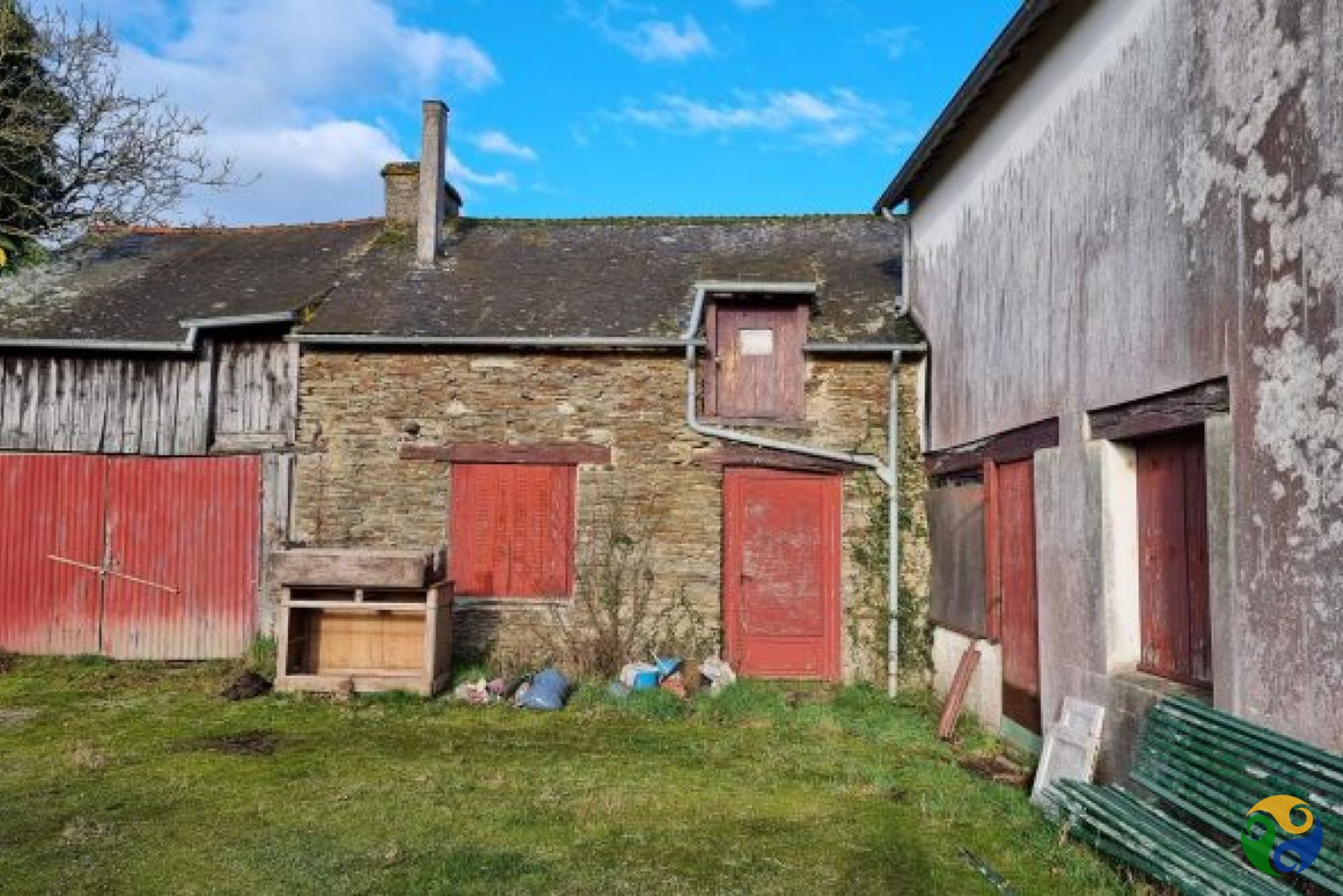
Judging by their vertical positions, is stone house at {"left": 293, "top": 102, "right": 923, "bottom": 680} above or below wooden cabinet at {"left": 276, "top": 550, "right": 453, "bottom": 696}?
above

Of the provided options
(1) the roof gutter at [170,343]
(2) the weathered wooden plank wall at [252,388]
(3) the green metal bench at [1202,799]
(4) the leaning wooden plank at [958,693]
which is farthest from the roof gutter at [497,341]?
(3) the green metal bench at [1202,799]

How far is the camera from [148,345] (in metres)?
11.0

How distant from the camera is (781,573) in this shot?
35.2 ft

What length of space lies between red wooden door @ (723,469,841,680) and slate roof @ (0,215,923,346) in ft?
5.96

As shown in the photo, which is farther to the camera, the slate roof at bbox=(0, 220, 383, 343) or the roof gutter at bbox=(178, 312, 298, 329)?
the slate roof at bbox=(0, 220, 383, 343)

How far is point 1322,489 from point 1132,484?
6.78 feet

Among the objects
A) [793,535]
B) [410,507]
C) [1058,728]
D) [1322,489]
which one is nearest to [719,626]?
[793,535]

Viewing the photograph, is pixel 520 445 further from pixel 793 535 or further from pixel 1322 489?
pixel 1322 489

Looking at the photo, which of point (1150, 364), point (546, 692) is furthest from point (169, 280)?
point (1150, 364)

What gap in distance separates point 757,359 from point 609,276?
2669 mm

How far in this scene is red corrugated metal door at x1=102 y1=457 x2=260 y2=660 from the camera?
1096 centimetres

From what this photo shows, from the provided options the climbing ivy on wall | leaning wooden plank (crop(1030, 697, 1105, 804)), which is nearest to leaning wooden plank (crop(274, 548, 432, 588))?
the climbing ivy on wall

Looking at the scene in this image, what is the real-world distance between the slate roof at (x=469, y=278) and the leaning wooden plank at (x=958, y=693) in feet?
11.9

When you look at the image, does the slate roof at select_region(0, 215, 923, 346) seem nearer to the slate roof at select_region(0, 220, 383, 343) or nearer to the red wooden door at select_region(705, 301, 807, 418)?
the slate roof at select_region(0, 220, 383, 343)
